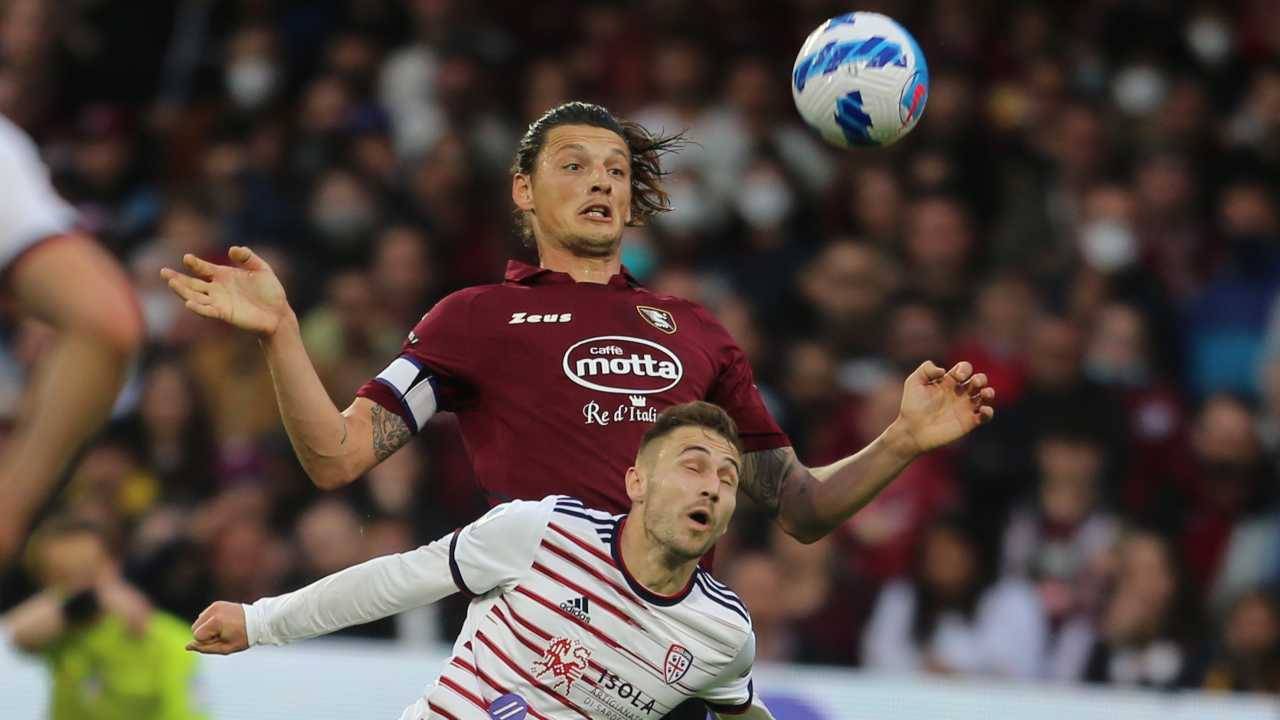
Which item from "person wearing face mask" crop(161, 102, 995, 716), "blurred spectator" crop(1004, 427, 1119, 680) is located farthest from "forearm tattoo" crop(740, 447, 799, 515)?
"blurred spectator" crop(1004, 427, 1119, 680)

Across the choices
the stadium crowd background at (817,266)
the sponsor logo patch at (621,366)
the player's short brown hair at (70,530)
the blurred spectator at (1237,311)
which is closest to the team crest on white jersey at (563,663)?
the sponsor logo patch at (621,366)

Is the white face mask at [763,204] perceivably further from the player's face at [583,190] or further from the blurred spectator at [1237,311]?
the player's face at [583,190]

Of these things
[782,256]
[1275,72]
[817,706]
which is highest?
[1275,72]

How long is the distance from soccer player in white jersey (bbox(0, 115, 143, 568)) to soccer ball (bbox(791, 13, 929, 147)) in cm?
273

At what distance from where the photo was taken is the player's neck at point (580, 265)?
16.8ft

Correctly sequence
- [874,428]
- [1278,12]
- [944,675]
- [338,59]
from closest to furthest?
[944,675] < [874,428] < [1278,12] < [338,59]

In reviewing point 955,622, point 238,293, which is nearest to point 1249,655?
point 955,622

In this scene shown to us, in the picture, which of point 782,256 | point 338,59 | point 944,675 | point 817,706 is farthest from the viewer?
point 338,59

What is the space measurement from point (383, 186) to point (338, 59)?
1163 millimetres

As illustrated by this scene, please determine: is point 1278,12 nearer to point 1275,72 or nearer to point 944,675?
point 1275,72

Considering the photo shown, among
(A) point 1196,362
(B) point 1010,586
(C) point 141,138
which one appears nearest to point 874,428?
(B) point 1010,586

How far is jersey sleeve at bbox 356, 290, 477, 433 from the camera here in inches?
193

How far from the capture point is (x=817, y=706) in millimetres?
6879

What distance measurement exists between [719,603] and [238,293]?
52.5 inches
